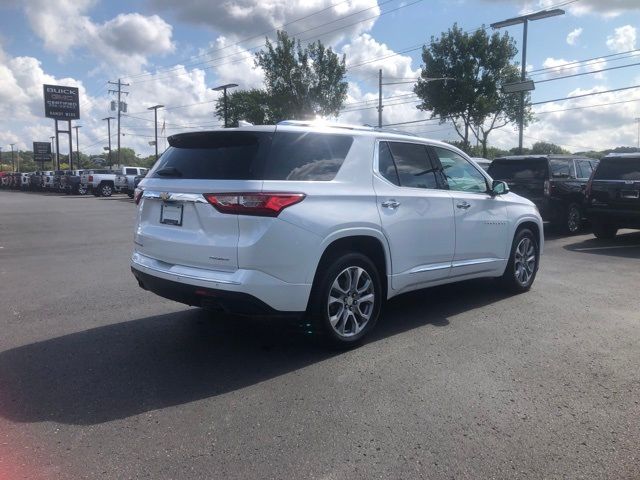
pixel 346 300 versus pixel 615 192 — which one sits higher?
pixel 615 192

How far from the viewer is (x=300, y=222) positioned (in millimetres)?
4039

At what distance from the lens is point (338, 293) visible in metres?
4.49

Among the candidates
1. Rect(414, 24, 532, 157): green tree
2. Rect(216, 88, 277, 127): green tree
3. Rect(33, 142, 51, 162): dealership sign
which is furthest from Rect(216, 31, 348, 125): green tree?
Rect(33, 142, 51, 162): dealership sign

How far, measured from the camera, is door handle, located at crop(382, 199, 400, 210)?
4.77 meters

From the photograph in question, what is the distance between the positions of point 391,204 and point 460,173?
1.48 meters

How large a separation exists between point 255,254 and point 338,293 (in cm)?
93

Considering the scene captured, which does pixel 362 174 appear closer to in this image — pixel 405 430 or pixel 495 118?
pixel 405 430

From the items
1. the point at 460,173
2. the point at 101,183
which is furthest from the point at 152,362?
the point at 101,183

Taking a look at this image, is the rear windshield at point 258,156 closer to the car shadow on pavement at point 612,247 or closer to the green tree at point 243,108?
the car shadow on pavement at point 612,247

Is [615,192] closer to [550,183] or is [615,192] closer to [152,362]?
[550,183]

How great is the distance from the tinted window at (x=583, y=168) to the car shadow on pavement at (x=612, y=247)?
1.73 metres

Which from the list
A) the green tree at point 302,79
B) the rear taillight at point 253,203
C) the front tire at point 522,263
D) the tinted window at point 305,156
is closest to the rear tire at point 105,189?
the green tree at point 302,79

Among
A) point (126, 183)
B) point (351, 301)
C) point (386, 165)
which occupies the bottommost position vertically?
point (351, 301)

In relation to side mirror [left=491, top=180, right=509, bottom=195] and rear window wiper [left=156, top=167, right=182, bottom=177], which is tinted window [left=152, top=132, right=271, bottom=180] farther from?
side mirror [left=491, top=180, right=509, bottom=195]
